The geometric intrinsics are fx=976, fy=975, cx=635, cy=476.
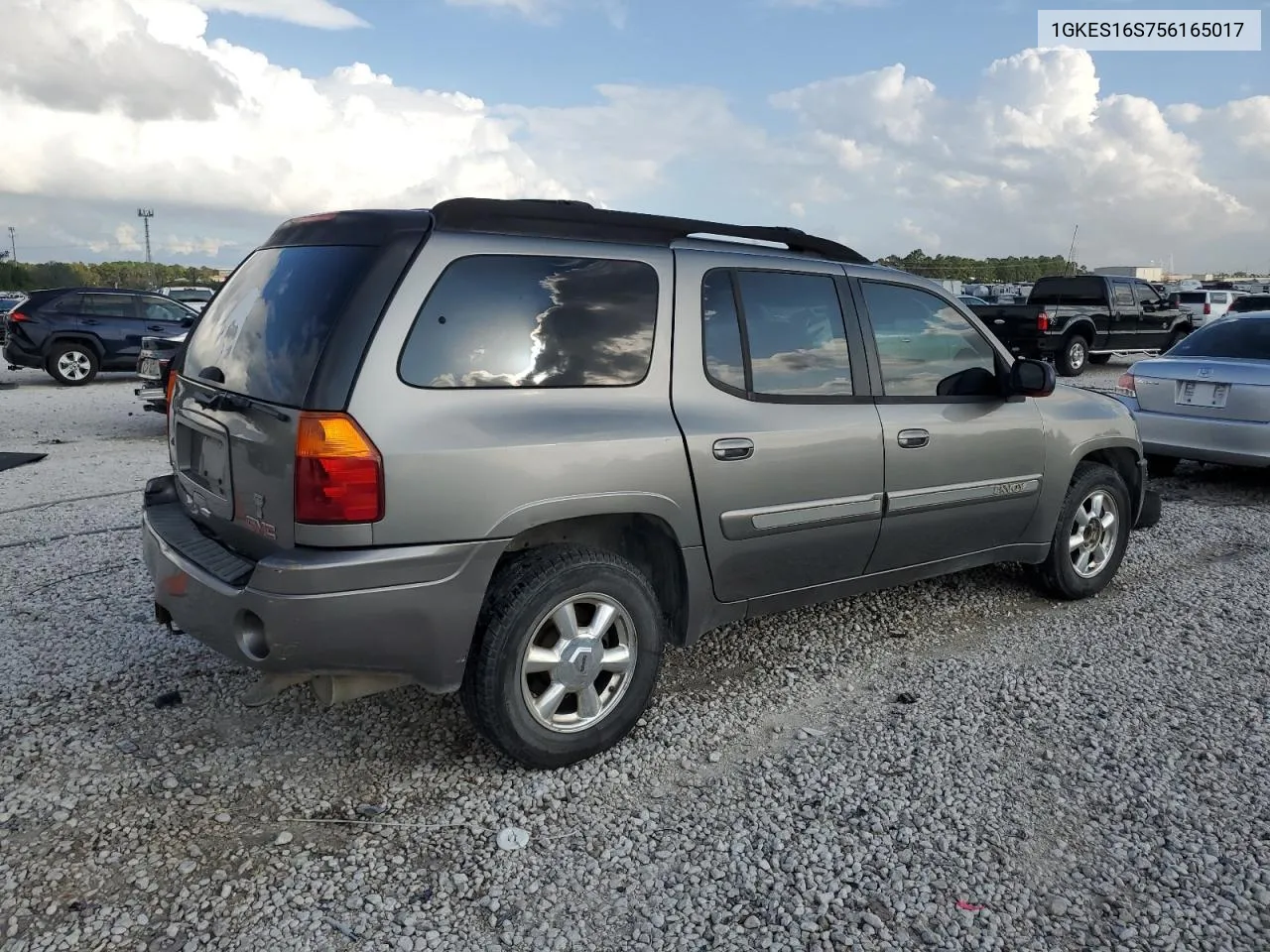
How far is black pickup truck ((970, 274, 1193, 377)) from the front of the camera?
720 inches

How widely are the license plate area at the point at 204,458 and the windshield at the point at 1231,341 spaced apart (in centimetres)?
789

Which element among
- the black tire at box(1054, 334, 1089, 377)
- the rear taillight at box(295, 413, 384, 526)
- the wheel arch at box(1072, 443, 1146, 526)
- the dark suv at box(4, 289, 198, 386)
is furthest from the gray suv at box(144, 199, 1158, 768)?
the black tire at box(1054, 334, 1089, 377)

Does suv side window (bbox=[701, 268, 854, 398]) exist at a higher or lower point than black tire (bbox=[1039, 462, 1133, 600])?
higher

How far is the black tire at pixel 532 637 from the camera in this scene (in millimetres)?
3154

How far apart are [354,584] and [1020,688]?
280 centimetres

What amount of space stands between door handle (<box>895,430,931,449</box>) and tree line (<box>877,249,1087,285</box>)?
5529 centimetres

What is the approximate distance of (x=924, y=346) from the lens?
442 centimetres

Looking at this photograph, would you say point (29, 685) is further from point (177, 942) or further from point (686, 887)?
point (686, 887)

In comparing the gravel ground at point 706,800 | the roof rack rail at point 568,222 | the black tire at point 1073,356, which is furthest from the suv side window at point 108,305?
the black tire at point 1073,356

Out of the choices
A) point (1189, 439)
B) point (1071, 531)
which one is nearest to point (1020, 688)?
point (1071, 531)

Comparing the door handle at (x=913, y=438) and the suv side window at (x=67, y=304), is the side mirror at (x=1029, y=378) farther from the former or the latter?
the suv side window at (x=67, y=304)

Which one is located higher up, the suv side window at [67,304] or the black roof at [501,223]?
the black roof at [501,223]

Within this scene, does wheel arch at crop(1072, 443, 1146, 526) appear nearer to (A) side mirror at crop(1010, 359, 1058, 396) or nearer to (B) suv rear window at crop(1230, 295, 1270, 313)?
(A) side mirror at crop(1010, 359, 1058, 396)

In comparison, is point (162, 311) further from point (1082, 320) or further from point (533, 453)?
point (1082, 320)
